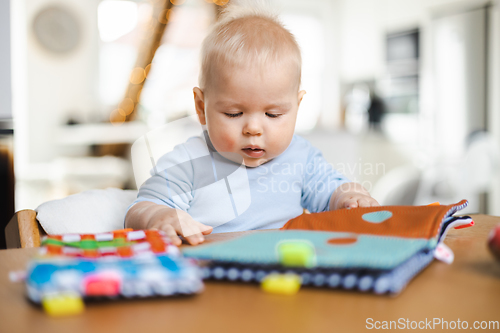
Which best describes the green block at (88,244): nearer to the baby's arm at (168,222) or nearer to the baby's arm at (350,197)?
the baby's arm at (168,222)

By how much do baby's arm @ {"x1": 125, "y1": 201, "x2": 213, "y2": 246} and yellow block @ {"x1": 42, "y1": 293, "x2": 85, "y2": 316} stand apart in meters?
0.27

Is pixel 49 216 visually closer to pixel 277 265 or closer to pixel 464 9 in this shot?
pixel 277 265

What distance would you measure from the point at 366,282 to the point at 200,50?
0.82 metres

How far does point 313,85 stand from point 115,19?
3.26 m

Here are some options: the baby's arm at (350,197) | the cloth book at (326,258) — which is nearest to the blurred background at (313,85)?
the baby's arm at (350,197)

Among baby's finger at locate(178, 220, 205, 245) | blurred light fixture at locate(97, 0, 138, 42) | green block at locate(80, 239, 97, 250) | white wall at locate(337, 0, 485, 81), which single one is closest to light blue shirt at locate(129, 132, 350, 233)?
baby's finger at locate(178, 220, 205, 245)

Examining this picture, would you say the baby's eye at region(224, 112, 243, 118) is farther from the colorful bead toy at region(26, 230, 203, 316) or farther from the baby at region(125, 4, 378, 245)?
the colorful bead toy at region(26, 230, 203, 316)

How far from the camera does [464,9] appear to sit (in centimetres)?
461

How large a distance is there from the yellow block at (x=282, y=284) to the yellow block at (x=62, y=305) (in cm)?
16

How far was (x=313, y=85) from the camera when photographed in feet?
24.0

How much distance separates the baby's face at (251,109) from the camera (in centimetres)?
93

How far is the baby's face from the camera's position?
3.06ft

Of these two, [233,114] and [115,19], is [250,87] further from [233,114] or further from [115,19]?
[115,19]

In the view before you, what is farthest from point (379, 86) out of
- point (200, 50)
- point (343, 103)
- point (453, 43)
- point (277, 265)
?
point (277, 265)
